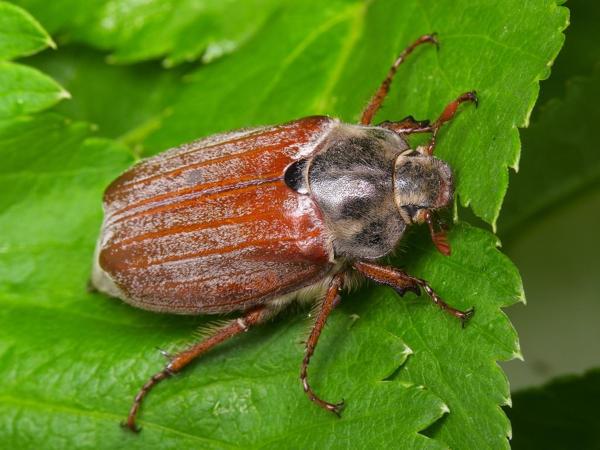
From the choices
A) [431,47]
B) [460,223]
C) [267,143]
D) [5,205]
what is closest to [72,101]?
[5,205]

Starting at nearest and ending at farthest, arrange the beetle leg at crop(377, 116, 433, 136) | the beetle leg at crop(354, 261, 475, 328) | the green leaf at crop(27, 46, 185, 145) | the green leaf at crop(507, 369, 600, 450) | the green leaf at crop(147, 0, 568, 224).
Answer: the green leaf at crop(147, 0, 568, 224) < the beetle leg at crop(354, 261, 475, 328) < the beetle leg at crop(377, 116, 433, 136) < the green leaf at crop(507, 369, 600, 450) < the green leaf at crop(27, 46, 185, 145)

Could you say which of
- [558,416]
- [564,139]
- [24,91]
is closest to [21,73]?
[24,91]

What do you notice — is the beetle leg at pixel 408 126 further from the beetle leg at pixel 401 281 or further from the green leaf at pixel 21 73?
the green leaf at pixel 21 73

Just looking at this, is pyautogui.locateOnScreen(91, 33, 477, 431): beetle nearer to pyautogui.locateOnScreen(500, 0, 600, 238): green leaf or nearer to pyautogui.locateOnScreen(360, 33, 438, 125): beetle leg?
pyautogui.locateOnScreen(360, 33, 438, 125): beetle leg

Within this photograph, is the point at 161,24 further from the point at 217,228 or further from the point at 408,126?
the point at 408,126

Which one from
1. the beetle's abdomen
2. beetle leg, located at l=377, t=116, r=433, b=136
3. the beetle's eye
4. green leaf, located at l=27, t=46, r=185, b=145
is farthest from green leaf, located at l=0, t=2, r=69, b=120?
the beetle's eye

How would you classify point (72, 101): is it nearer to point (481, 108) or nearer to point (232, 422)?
point (232, 422)

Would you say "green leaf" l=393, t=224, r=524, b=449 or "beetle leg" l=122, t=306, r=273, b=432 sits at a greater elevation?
"green leaf" l=393, t=224, r=524, b=449
